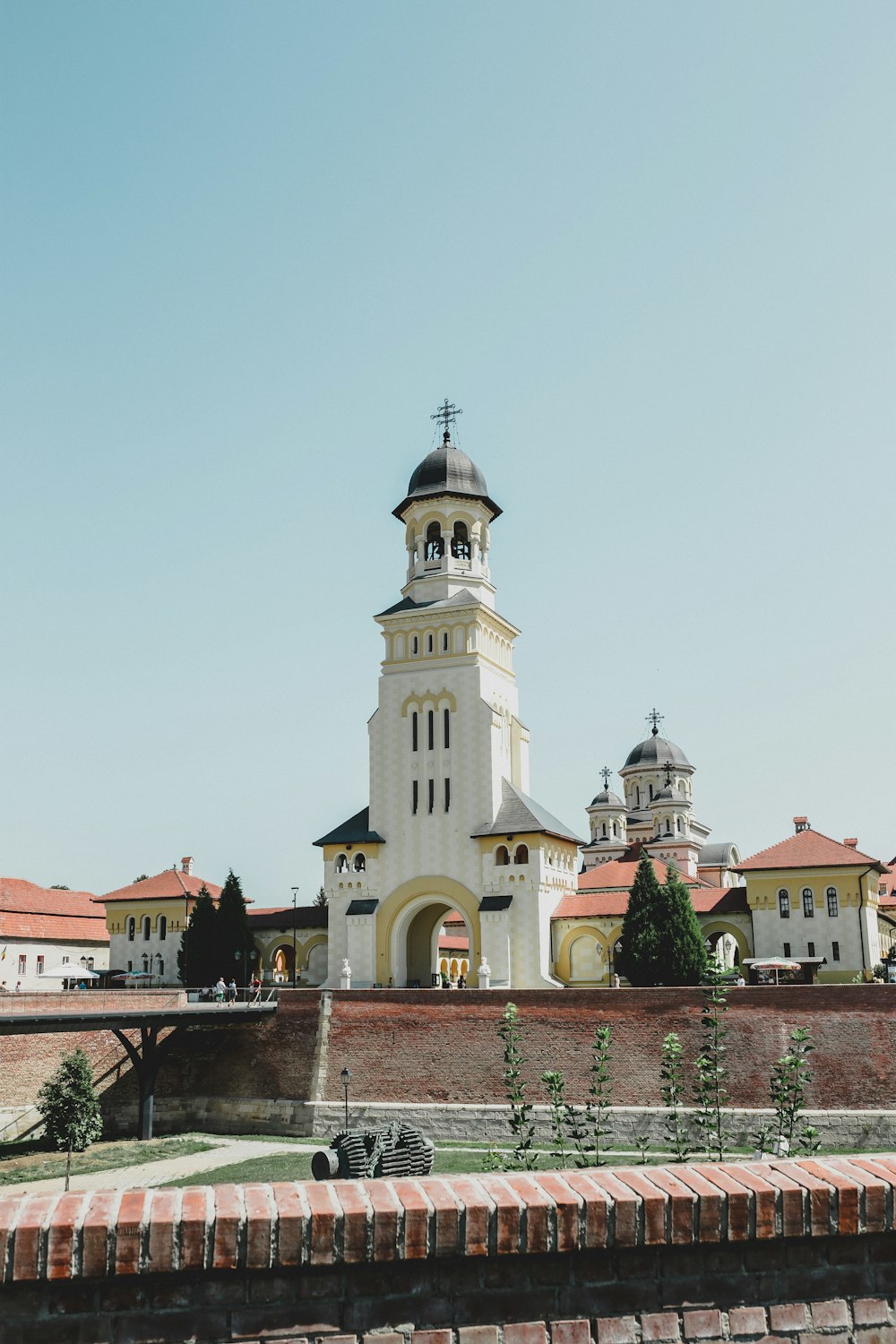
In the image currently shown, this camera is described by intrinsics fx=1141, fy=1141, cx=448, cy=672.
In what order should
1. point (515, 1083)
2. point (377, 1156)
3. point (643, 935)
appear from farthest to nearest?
point (643, 935), point (515, 1083), point (377, 1156)

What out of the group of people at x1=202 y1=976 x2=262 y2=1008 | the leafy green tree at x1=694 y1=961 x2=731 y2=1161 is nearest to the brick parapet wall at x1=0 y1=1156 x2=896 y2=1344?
the leafy green tree at x1=694 y1=961 x2=731 y2=1161

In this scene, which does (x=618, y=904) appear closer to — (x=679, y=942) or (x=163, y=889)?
(x=679, y=942)

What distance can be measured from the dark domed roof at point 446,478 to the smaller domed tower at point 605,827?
122 ft

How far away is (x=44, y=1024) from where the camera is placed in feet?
97.3

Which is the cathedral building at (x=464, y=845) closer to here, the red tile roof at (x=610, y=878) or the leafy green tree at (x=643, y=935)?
the red tile roof at (x=610, y=878)

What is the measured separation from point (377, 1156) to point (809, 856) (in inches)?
1066

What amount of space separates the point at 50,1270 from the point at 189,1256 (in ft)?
1.39

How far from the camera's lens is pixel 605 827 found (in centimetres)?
8312

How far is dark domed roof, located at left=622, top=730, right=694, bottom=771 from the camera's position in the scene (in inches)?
3344

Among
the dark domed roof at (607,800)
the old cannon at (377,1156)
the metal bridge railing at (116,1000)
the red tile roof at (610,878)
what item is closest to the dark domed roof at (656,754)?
the dark domed roof at (607,800)

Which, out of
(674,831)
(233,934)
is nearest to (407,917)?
(233,934)

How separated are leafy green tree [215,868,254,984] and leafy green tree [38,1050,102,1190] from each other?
12.8 meters

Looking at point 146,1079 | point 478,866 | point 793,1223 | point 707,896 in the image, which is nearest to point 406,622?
point 478,866

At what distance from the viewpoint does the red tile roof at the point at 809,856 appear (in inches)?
1722
